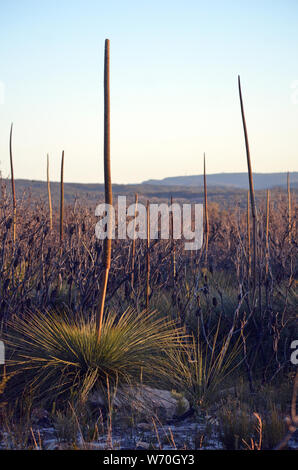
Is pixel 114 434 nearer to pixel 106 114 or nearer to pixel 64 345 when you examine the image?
pixel 64 345

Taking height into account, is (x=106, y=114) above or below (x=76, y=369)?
above

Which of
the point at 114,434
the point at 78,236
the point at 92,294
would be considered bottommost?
the point at 114,434

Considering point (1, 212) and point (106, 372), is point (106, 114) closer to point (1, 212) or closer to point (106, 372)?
point (106, 372)

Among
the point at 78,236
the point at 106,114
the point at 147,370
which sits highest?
the point at 106,114

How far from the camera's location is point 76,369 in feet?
16.0
